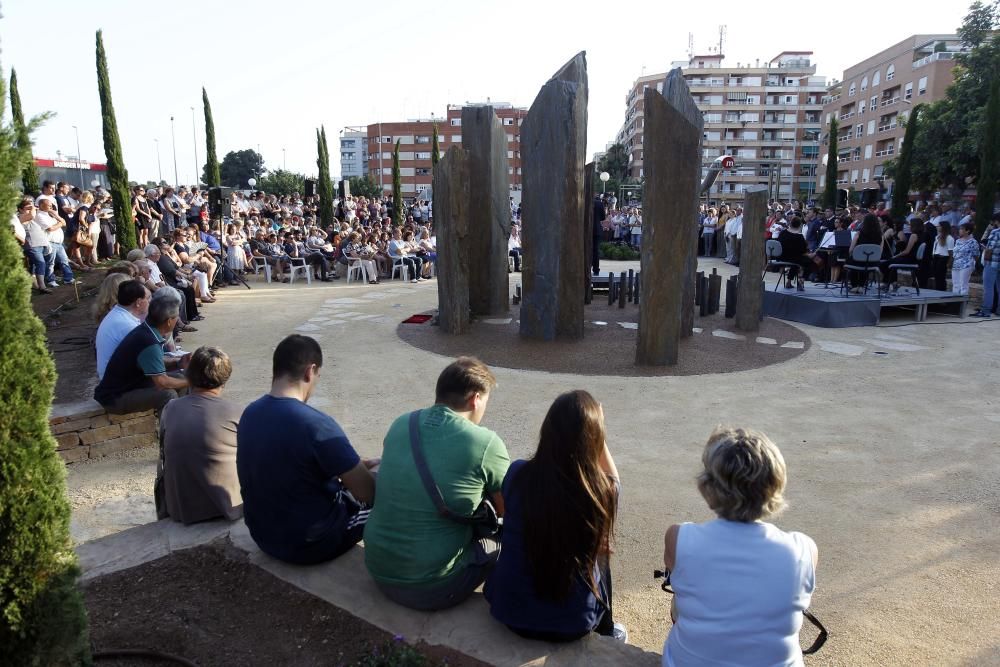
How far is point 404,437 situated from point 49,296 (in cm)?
1059

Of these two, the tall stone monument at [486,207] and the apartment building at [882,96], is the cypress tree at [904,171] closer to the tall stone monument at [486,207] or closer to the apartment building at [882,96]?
the tall stone monument at [486,207]

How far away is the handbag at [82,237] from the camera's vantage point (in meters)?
13.0

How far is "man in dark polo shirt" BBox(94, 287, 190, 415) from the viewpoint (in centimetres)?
472

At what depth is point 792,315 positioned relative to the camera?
35.1 ft

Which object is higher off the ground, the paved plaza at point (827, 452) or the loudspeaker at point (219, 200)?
the loudspeaker at point (219, 200)

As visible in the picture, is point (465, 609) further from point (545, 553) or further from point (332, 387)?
point (332, 387)

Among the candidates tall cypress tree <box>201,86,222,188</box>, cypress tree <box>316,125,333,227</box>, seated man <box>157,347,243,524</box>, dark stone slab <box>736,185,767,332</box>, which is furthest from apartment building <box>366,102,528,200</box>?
seated man <box>157,347,243,524</box>

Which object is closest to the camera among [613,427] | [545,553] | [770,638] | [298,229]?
[770,638]

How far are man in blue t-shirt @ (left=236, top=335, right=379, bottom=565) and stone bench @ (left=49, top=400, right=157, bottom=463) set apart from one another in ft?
8.70

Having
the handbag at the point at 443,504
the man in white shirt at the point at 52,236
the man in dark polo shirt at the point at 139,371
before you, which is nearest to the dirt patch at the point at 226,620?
the handbag at the point at 443,504

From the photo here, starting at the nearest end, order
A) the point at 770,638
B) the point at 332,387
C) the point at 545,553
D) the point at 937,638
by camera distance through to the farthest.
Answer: the point at 770,638, the point at 545,553, the point at 937,638, the point at 332,387

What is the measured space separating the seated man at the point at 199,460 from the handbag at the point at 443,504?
1.35 metres

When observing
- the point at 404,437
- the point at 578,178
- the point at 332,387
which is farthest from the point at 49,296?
the point at 404,437

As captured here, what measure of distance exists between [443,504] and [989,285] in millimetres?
11818
